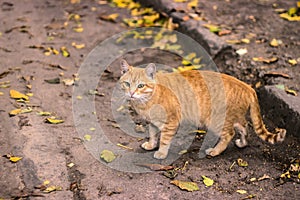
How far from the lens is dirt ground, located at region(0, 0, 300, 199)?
4250mm

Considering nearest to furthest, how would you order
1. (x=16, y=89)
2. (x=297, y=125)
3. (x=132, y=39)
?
(x=297, y=125), (x=16, y=89), (x=132, y=39)

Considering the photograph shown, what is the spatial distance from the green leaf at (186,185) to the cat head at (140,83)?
0.87 m

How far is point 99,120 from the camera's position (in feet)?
17.7

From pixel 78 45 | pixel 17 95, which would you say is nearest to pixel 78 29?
pixel 78 45

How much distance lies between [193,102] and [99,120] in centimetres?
124

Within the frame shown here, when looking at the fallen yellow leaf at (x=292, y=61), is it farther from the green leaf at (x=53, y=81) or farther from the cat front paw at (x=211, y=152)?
the green leaf at (x=53, y=81)

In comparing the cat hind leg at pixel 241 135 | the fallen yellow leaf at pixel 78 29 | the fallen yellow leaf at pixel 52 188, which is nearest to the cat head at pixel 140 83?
the cat hind leg at pixel 241 135

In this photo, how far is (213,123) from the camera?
4.73 metres

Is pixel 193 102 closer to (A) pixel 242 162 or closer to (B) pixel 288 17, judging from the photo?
(A) pixel 242 162

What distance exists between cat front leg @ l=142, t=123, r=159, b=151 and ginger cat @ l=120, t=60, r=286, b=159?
0.08 meters

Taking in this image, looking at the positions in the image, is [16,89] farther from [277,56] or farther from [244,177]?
[277,56]

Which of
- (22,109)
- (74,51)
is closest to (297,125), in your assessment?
(22,109)

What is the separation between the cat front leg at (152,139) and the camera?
4.92 meters

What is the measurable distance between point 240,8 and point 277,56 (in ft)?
5.76
